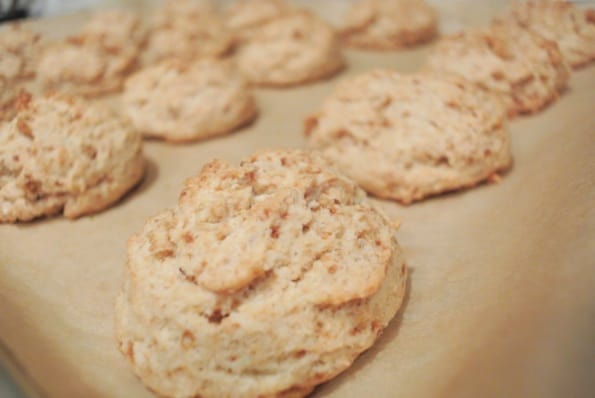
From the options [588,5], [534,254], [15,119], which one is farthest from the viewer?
[588,5]

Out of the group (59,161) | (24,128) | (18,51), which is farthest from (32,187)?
(18,51)

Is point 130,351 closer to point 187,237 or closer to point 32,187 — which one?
point 187,237

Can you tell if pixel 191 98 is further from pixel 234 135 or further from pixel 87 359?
pixel 87 359

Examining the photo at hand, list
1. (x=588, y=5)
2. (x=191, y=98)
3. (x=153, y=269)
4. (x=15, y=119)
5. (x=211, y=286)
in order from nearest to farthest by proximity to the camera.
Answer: (x=211, y=286)
(x=153, y=269)
(x=15, y=119)
(x=588, y=5)
(x=191, y=98)

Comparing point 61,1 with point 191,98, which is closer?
point 191,98

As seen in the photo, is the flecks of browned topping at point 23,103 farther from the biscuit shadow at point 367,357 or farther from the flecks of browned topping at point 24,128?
the biscuit shadow at point 367,357

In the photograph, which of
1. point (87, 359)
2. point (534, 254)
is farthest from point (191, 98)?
point (534, 254)

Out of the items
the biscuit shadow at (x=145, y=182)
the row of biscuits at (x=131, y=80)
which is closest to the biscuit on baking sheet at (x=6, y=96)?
the row of biscuits at (x=131, y=80)

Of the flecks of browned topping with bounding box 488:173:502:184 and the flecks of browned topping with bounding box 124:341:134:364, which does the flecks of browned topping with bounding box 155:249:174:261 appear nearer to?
the flecks of browned topping with bounding box 124:341:134:364
